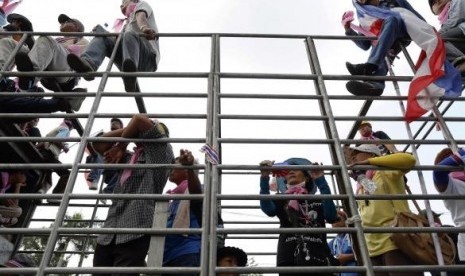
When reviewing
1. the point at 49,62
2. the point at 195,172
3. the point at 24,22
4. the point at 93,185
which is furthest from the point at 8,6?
the point at 195,172

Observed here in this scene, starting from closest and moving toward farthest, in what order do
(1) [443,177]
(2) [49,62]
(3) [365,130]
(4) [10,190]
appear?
1. (1) [443,177]
2. (2) [49,62]
3. (4) [10,190]
4. (3) [365,130]

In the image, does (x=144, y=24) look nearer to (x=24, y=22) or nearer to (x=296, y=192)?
(x=24, y=22)

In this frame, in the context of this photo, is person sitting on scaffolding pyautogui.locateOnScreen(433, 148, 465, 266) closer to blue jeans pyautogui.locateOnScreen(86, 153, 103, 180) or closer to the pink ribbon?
the pink ribbon

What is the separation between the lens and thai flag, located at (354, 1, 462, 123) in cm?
308

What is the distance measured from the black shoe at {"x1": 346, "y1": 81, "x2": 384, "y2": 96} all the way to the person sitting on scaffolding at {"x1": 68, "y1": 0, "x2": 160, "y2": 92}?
5.32 feet

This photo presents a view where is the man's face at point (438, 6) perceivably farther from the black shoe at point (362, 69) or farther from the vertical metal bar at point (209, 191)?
Result: the vertical metal bar at point (209, 191)

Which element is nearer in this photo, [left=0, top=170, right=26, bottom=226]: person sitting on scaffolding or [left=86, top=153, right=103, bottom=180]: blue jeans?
[left=0, top=170, right=26, bottom=226]: person sitting on scaffolding

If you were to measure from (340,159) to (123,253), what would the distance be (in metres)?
1.45

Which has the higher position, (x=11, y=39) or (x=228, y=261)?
(x=11, y=39)

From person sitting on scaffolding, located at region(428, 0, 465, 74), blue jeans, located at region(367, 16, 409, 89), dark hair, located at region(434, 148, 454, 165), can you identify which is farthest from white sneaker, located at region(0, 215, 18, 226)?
person sitting on scaffolding, located at region(428, 0, 465, 74)

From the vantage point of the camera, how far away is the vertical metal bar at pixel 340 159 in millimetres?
2201

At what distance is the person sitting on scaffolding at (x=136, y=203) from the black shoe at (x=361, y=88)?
1.39 m

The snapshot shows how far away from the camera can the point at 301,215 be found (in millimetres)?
3018

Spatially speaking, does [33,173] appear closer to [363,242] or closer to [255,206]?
[255,206]
